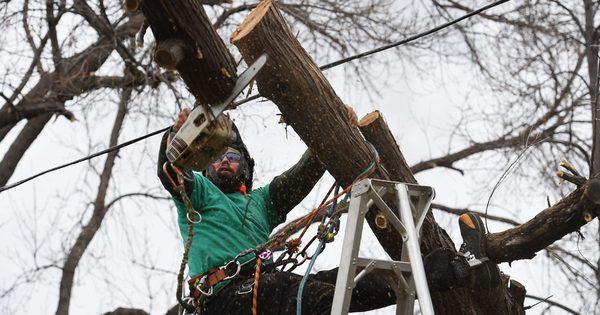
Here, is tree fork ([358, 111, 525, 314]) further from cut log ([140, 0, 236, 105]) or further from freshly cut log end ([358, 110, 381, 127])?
cut log ([140, 0, 236, 105])

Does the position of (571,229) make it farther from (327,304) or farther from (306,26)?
(306,26)

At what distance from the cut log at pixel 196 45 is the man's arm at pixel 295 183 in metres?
1.21

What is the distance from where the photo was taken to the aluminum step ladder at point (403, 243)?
396 cm

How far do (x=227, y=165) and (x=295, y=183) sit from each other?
0.46m

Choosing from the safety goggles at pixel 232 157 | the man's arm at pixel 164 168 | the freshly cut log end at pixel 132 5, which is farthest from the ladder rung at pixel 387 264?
the safety goggles at pixel 232 157

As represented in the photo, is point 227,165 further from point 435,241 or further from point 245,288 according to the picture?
point 435,241

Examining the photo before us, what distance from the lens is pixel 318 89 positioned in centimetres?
468

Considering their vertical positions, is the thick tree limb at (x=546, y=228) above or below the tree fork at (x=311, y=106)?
below

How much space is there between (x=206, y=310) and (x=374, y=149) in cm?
124

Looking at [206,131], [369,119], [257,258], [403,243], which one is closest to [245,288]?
[257,258]

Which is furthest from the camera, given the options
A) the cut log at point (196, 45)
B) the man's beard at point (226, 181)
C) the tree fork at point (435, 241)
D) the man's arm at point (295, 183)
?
the man's beard at point (226, 181)

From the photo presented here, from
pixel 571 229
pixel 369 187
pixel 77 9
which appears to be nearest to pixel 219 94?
pixel 369 187

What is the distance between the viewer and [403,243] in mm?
4219

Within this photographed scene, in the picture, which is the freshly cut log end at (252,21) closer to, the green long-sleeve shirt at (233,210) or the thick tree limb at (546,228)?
the green long-sleeve shirt at (233,210)
